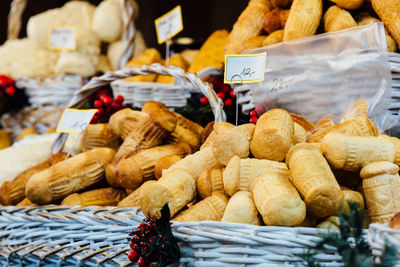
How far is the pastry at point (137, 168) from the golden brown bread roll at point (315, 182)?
0.53 metres

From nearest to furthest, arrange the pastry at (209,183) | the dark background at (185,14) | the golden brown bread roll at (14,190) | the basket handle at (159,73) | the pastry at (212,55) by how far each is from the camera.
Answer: the pastry at (209,183) < the basket handle at (159,73) < the golden brown bread roll at (14,190) < the pastry at (212,55) < the dark background at (185,14)

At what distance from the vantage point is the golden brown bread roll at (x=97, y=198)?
1.29m

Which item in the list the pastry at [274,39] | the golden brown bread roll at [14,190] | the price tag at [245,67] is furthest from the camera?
the pastry at [274,39]

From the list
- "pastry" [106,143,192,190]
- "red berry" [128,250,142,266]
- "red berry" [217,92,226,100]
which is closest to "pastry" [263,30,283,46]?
"red berry" [217,92,226,100]

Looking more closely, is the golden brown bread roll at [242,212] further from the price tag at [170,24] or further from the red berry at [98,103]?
the price tag at [170,24]

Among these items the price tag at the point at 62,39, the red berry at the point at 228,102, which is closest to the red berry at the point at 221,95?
the red berry at the point at 228,102

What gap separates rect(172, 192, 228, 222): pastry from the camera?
94 cm

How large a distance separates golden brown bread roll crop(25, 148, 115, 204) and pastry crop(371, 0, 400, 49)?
1035 millimetres

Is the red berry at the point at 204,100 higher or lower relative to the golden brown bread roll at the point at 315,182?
lower

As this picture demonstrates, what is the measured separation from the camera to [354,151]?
2.92 ft

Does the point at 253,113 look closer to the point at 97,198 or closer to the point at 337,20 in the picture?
the point at 337,20

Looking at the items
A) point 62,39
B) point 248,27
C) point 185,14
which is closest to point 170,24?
point 248,27

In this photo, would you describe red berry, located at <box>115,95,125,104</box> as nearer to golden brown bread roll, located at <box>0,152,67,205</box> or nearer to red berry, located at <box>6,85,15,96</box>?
golden brown bread roll, located at <box>0,152,67,205</box>

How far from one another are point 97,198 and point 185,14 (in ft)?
7.52
